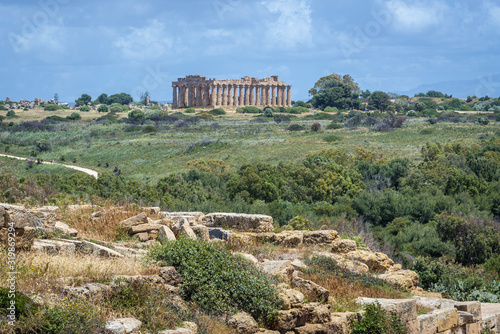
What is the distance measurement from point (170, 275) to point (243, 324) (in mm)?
1445

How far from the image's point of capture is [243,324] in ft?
32.6

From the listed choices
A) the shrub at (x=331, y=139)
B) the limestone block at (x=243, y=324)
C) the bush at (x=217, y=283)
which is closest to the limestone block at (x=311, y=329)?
the bush at (x=217, y=283)

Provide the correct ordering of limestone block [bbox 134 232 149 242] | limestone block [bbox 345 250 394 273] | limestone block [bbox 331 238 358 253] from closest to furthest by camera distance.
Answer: limestone block [bbox 134 232 149 242]
limestone block [bbox 345 250 394 273]
limestone block [bbox 331 238 358 253]

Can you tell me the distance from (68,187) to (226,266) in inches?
877

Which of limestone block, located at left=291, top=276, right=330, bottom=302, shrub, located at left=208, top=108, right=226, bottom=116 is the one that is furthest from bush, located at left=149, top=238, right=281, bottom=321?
shrub, located at left=208, top=108, right=226, bottom=116

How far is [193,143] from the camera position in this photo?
58.8m

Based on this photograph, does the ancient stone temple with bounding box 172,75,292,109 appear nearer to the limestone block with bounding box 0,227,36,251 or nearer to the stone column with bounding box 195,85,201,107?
the stone column with bounding box 195,85,201,107

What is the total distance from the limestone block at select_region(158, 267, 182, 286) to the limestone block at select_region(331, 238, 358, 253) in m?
6.04

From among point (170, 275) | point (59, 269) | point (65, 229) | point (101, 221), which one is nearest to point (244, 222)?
point (101, 221)

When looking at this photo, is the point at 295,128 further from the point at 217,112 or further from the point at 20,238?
the point at 20,238

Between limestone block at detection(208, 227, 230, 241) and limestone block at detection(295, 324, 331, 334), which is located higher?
limestone block at detection(208, 227, 230, 241)

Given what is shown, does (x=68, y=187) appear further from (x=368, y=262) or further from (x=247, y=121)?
(x=247, y=121)

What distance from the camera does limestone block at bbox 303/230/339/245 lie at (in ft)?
52.0

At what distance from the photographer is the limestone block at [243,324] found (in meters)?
9.89
